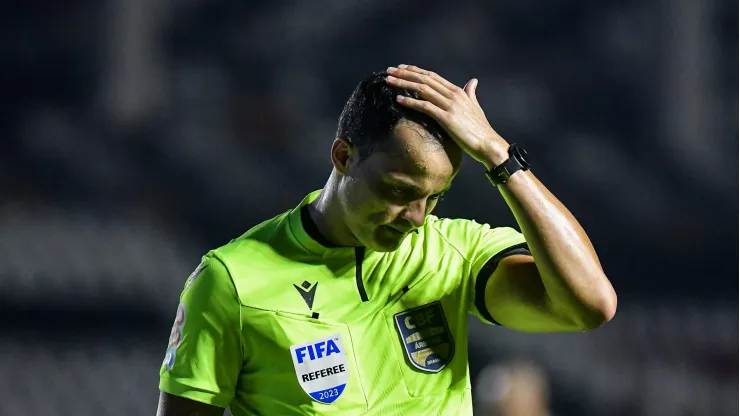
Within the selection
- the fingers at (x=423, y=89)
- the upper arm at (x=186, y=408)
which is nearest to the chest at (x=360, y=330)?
the upper arm at (x=186, y=408)

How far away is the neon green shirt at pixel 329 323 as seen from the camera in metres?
2.04

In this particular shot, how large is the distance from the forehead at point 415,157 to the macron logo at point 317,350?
1.31ft

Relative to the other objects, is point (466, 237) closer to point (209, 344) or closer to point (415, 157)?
point (415, 157)

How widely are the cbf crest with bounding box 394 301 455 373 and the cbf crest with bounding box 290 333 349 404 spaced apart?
6.0 inches

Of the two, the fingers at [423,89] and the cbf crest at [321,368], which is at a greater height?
the fingers at [423,89]

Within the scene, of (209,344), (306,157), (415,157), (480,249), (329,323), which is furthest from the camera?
(306,157)

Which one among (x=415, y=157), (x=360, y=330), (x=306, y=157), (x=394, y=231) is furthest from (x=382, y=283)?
(x=306, y=157)

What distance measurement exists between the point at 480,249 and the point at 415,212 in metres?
0.34

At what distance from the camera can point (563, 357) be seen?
488 centimetres

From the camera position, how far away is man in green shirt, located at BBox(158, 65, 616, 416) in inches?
77.4

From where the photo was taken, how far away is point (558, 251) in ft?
6.44

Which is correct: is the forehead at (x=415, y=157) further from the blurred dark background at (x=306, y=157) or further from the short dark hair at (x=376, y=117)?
the blurred dark background at (x=306, y=157)

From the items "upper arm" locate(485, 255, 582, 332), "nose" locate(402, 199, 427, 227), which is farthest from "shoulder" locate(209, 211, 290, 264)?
"upper arm" locate(485, 255, 582, 332)

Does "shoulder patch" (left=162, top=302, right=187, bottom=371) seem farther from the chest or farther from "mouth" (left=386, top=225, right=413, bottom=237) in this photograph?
"mouth" (left=386, top=225, right=413, bottom=237)
